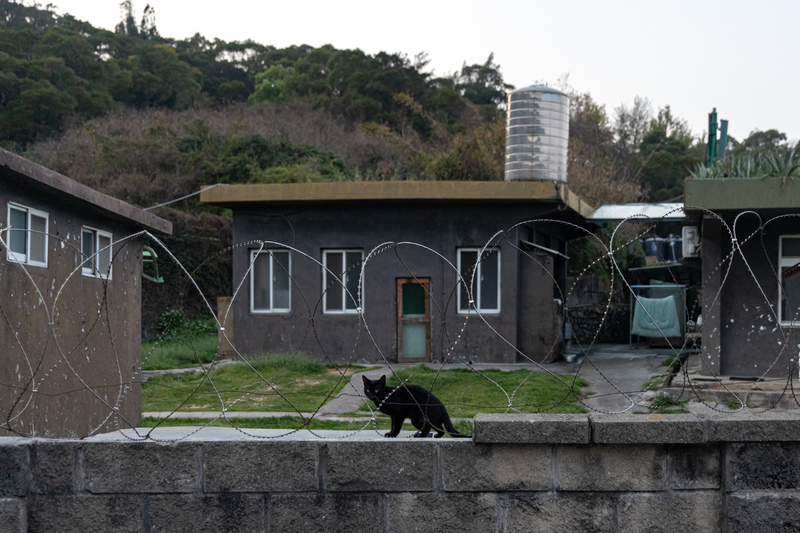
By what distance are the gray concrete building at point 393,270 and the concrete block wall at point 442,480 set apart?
13.5 metres

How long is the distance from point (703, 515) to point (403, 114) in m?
39.7

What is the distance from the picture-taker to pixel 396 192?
17.6 meters

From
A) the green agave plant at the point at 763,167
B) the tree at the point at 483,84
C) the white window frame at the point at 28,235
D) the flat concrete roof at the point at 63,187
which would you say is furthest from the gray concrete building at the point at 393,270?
the tree at the point at 483,84

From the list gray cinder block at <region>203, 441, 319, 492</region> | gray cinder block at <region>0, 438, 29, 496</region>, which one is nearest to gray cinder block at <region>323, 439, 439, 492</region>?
gray cinder block at <region>203, 441, 319, 492</region>

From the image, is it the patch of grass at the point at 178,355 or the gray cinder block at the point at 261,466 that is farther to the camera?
the patch of grass at the point at 178,355

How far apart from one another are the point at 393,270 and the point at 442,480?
46.1 feet

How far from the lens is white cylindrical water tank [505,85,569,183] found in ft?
61.9

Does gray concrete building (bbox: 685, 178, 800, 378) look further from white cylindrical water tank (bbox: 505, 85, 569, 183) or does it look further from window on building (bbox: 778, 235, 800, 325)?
white cylindrical water tank (bbox: 505, 85, 569, 183)

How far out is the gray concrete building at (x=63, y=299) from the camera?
796 centimetres

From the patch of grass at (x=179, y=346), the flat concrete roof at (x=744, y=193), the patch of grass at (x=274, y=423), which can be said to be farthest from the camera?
the patch of grass at (x=179, y=346)

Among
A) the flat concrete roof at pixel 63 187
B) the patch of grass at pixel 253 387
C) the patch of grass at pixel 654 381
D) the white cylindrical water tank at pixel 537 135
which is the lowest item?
the patch of grass at pixel 253 387

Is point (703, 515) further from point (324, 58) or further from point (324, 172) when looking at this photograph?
point (324, 58)

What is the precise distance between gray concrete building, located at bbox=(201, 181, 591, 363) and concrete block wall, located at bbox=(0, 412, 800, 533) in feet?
44.3

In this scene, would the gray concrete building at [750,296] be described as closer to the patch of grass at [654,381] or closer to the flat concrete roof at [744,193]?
the flat concrete roof at [744,193]
